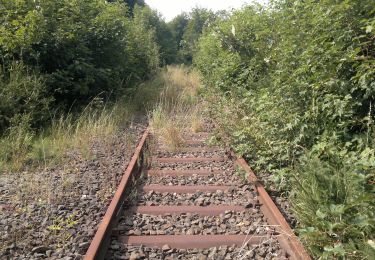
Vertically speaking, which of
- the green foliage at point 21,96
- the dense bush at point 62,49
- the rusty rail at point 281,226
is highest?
the dense bush at point 62,49

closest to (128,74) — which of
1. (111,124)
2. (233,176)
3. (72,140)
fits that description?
(111,124)

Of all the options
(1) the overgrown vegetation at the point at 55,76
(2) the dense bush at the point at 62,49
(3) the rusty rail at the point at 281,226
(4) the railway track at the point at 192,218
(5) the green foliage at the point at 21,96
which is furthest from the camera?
(2) the dense bush at the point at 62,49

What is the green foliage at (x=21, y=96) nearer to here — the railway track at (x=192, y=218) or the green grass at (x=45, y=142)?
the green grass at (x=45, y=142)

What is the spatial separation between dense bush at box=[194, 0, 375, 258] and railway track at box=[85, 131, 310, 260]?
1.00ft

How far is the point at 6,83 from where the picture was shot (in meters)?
7.20

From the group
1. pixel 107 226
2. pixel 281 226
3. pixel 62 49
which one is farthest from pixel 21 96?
pixel 281 226

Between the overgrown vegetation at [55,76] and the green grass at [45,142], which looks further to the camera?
the overgrown vegetation at [55,76]

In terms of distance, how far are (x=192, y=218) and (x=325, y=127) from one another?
179 centimetres

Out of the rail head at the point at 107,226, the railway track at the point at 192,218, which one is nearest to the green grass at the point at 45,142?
the railway track at the point at 192,218

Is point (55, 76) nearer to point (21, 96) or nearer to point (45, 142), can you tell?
point (21, 96)

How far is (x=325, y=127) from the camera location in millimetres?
3988

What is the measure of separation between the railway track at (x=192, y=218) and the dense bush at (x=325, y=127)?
30 centimetres

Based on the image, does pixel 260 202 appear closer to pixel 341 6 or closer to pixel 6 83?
pixel 341 6

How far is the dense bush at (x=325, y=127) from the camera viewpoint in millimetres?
2721
